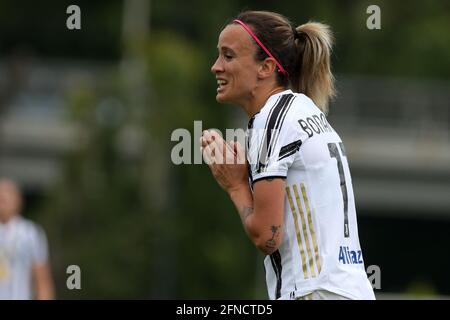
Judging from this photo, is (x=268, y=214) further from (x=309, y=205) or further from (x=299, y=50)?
(x=299, y=50)

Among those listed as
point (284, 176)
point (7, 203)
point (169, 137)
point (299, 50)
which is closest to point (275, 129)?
point (284, 176)

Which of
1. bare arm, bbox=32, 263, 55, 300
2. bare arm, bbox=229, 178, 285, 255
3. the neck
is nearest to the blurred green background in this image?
bare arm, bbox=32, 263, 55, 300

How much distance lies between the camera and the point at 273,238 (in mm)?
5621

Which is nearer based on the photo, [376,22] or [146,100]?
[376,22]

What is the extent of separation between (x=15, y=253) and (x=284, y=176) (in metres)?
7.09

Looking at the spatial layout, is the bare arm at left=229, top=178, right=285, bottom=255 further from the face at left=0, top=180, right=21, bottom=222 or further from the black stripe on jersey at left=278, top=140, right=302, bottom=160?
the face at left=0, top=180, right=21, bottom=222

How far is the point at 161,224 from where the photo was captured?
23.7 meters

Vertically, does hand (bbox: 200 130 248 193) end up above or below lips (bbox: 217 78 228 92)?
below

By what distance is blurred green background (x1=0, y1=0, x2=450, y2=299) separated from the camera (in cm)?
2325

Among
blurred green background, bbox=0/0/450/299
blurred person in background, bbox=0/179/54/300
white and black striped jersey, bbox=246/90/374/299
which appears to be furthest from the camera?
blurred green background, bbox=0/0/450/299

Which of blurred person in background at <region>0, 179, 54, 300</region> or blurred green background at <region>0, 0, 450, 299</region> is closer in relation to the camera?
blurred person in background at <region>0, 179, 54, 300</region>

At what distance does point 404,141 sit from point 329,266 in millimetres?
30194
